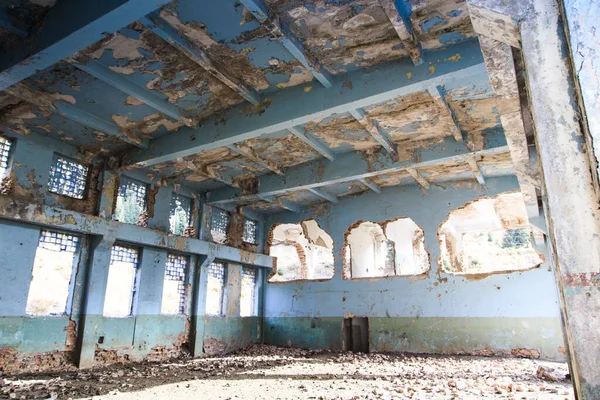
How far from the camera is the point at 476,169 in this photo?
854 cm

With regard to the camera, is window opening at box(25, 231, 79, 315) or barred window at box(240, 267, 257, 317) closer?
window opening at box(25, 231, 79, 315)

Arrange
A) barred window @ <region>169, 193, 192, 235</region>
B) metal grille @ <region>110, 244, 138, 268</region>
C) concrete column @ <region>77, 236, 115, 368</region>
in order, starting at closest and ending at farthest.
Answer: concrete column @ <region>77, 236, 115, 368</region>
metal grille @ <region>110, 244, 138, 268</region>
barred window @ <region>169, 193, 192, 235</region>

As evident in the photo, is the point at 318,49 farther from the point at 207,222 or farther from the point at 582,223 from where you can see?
the point at 207,222

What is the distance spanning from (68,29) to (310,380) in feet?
17.2

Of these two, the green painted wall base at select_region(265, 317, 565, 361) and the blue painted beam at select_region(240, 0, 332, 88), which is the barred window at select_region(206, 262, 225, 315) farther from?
the blue painted beam at select_region(240, 0, 332, 88)

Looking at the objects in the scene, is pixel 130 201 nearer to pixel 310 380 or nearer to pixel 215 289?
pixel 215 289

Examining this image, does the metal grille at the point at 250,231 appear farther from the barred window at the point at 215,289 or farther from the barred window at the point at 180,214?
the barred window at the point at 180,214

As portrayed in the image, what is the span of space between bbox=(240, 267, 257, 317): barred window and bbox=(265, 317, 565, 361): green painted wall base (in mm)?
1495

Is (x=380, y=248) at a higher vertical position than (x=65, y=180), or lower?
lower

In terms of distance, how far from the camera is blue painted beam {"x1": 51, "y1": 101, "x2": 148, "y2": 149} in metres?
6.08

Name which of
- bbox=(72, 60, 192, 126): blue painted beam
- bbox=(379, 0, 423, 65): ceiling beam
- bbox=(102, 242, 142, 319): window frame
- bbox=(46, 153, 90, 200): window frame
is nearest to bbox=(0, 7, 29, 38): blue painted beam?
bbox=(72, 60, 192, 126): blue painted beam

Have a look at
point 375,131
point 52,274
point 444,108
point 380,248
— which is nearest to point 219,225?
point 52,274

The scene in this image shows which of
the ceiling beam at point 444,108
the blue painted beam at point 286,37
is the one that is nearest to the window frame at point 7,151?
the blue painted beam at point 286,37

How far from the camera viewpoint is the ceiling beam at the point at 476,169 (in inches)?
318
